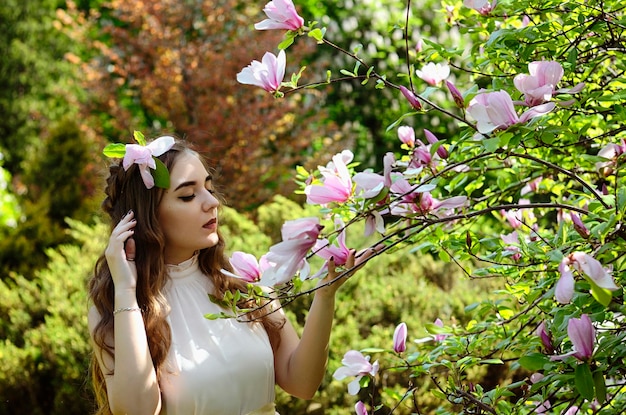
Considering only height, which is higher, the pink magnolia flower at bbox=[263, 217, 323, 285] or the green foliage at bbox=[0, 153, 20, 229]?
the pink magnolia flower at bbox=[263, 217, 323, 285]

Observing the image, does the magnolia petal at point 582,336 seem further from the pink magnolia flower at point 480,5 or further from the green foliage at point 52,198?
the green foliage at point 52,198

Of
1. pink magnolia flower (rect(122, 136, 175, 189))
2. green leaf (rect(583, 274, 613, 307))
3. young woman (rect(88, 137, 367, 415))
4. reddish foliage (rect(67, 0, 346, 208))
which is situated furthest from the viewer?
reddish foliage (rect(67, 0, 346, 208))

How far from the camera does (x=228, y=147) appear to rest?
653 cm

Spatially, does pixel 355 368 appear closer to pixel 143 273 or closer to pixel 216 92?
pixel 143 273

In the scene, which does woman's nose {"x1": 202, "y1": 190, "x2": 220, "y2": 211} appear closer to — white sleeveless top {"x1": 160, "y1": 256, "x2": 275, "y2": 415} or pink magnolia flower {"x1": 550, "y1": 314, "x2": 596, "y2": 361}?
white sleeveless top {"x1": 160, "y1": 256, "x2": 275, "y2": 415}

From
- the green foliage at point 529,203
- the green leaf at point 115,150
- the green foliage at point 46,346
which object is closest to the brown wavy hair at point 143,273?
the green leaf at point 115,150

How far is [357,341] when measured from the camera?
10.5 feet

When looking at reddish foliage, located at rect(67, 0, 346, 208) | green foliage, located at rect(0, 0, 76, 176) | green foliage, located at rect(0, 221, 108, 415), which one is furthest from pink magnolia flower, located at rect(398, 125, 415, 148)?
green foliage, located at rect(0, 0, 76, 176)

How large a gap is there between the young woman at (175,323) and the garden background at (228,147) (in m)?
0.35

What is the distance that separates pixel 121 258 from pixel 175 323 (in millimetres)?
209

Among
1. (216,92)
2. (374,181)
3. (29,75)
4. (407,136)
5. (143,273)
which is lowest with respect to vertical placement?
(29,75)

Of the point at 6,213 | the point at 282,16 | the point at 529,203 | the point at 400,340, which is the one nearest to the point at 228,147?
the point at 6,213

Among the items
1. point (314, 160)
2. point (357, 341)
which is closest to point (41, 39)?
point (314, 160)

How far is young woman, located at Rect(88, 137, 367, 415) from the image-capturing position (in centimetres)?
180
